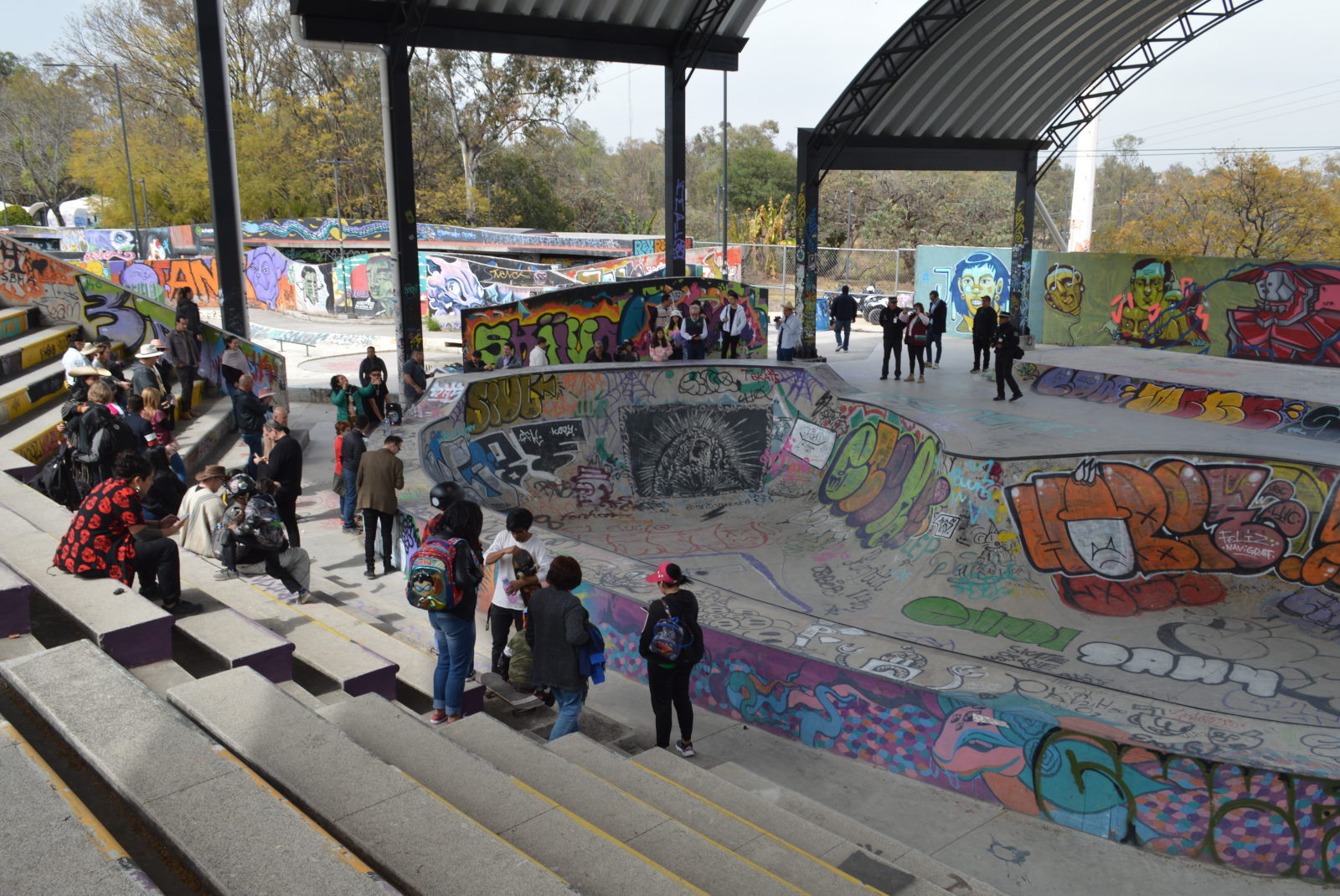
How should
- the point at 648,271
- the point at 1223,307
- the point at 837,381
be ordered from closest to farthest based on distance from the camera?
the point at 837,381 < the point at 1223,307 < the point at 648,271

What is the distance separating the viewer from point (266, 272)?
4278cm

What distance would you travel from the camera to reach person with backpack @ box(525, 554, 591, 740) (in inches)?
225

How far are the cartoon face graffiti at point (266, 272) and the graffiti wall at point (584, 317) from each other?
28.7 meters

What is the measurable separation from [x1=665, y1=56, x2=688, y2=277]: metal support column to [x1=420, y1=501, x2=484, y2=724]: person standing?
47.6 feet

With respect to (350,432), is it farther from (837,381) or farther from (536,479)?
(837,381)

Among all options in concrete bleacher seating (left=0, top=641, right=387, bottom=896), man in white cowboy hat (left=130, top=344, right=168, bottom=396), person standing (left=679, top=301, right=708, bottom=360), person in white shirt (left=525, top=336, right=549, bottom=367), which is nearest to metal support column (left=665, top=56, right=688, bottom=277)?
person standing (left=679, top=301, right=708, bottom=360)

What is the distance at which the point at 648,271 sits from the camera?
37344mm

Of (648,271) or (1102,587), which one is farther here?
(648,271)

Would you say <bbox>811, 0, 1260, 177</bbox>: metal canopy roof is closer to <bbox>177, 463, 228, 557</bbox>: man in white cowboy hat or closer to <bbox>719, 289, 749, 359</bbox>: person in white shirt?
<bbox>719, 289, 749, 359</bbox>: person in white shirt

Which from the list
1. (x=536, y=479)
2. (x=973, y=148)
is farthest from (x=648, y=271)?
(x=536, y=479)

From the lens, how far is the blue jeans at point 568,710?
5848 millimetres

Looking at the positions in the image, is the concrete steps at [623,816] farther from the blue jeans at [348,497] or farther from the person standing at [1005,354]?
the person standing at [1005,354]

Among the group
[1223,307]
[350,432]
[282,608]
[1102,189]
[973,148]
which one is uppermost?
[1102,189]

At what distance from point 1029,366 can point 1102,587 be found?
9.92 m
